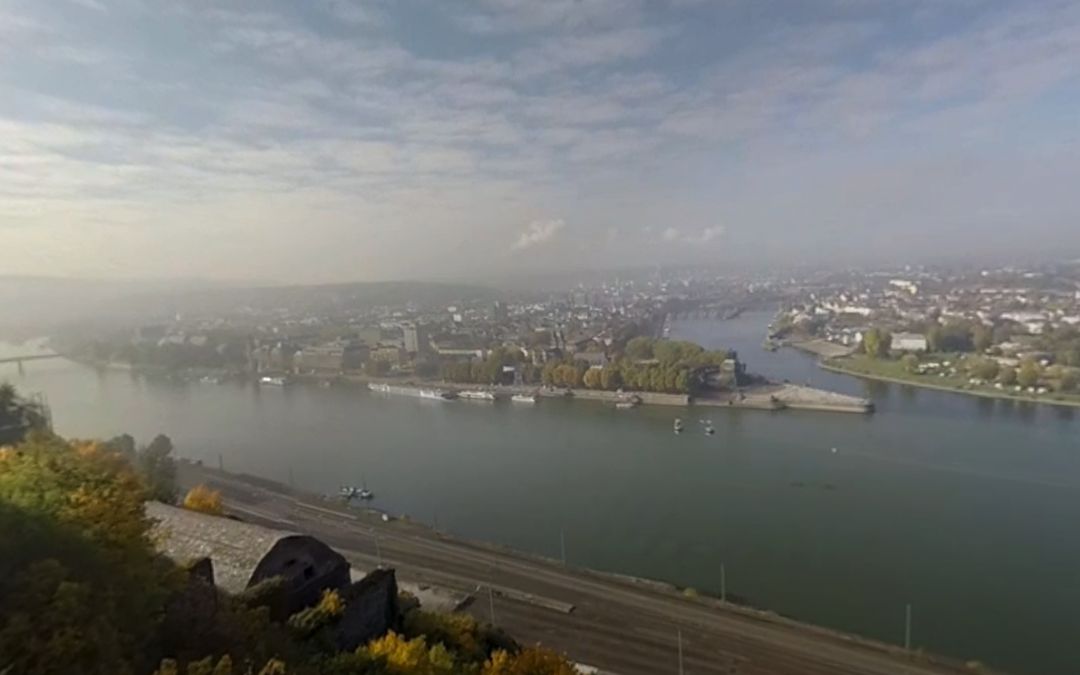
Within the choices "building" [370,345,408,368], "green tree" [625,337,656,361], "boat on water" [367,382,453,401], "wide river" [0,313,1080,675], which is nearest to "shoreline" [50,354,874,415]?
"boat on water" [367,382,453,401]

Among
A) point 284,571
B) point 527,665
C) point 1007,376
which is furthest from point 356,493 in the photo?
point 1007,376

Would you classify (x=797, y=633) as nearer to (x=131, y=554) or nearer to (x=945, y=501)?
(x=945, y=501)

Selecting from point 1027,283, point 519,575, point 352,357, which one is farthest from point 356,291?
point 519,575

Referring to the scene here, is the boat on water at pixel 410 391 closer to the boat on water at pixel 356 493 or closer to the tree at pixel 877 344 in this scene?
the boat on water at pixel 356 493

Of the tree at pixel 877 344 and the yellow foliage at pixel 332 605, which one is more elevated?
the yellow foliage at pixel 332 605

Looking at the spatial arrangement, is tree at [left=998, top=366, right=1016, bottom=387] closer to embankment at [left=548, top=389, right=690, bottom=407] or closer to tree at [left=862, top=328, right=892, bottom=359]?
tree at [left=862, top=328, right=892, bottom=359]

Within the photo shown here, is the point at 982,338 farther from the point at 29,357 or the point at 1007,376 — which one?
the point at 29,357

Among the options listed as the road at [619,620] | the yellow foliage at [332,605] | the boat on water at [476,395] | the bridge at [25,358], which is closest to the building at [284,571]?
the yellow foliage at [332,605]
